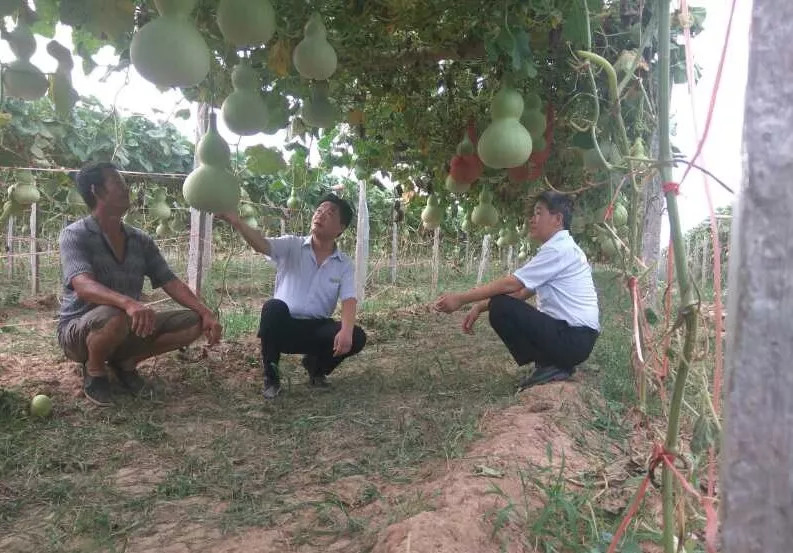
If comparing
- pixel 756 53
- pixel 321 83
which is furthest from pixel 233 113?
pixel 756 53

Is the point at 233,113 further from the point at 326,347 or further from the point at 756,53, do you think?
the point at 756,53

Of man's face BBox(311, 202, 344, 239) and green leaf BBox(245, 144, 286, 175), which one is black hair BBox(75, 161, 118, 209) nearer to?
green leaf BBox(245, 144, 286, 175)

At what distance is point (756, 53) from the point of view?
0.59 metres

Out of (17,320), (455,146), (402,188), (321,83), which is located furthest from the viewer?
(402,188)

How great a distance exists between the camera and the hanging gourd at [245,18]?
5.14ft

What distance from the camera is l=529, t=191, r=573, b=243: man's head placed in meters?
3.00

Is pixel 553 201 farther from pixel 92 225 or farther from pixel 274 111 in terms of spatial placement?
pixel 92 225

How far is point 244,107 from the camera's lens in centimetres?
209

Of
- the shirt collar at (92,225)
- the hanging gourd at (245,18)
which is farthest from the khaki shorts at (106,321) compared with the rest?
the hanging gourd at (245,18)

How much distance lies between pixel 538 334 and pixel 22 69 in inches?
91.3

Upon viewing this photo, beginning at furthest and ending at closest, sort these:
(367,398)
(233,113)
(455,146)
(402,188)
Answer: (402,188) → (455,146) → (367,398) → (233,113)

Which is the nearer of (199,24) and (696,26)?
(199,24)

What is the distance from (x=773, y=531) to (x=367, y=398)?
2509mm

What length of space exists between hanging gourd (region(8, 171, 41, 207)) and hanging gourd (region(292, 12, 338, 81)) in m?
3.15
